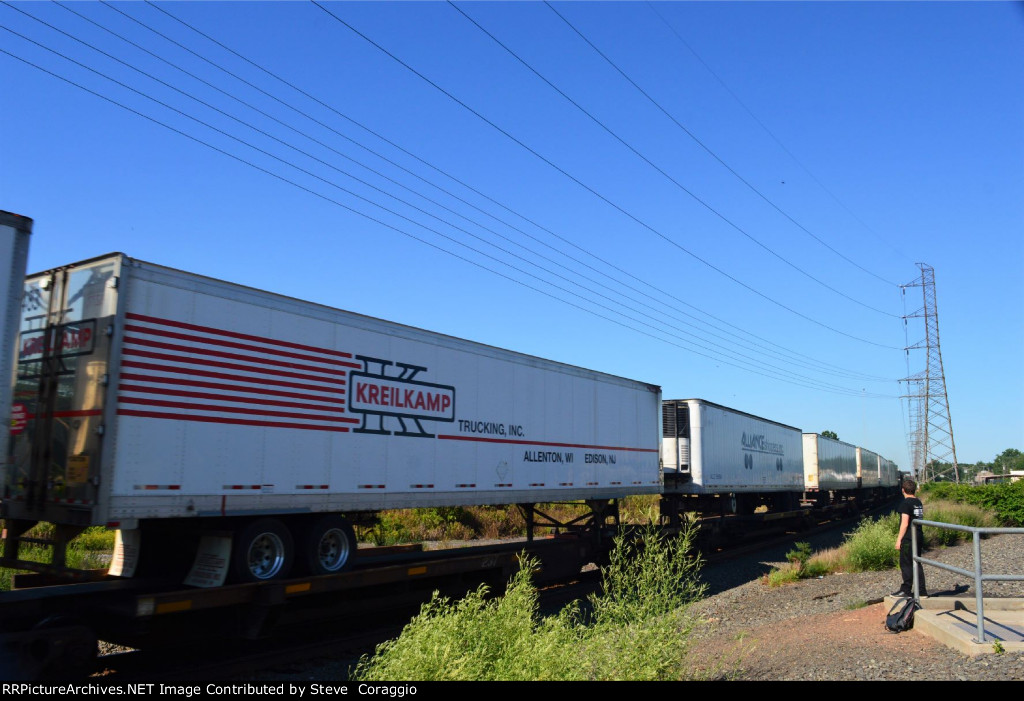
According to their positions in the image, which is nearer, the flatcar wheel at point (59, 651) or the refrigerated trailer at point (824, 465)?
the flatcar wheel at point (59, 651)

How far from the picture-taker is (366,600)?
31.9ft

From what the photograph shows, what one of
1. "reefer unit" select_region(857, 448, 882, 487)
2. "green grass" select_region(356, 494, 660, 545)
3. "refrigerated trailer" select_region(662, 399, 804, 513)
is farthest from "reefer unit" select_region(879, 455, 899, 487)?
"green grass" select_region(356, 494, 660, 545)

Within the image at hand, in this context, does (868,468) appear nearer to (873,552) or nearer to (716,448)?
(716,448)

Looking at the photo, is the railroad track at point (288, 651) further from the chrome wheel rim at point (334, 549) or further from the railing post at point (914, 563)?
the railing post at point (914, 563)

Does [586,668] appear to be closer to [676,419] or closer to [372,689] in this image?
[372,689]

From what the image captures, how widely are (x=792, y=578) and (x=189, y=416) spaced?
39.1 feet

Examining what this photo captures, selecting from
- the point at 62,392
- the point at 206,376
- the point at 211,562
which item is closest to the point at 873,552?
the point at 211,562

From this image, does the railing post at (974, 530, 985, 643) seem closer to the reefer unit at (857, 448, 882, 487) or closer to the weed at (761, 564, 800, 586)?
the weed at (761, 564, 800, 586)

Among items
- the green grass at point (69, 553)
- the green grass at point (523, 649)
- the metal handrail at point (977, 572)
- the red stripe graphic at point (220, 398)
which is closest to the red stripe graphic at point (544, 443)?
the red stripe graphic at point (220, 398)

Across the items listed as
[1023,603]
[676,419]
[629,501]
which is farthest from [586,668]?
[629,501]

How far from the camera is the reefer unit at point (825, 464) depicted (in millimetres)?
30250

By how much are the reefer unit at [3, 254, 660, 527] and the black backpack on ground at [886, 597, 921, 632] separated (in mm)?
5899

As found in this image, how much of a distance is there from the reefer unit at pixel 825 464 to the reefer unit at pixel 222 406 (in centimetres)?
2242

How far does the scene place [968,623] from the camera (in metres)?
7.57
